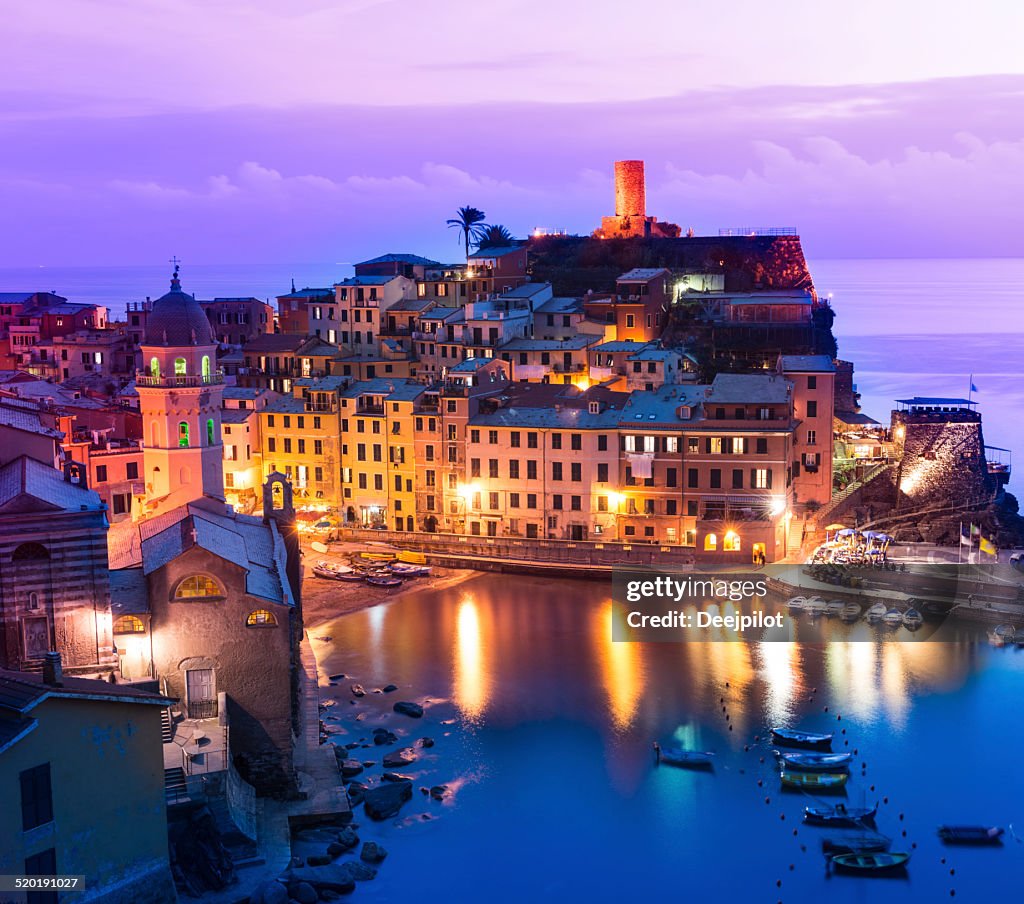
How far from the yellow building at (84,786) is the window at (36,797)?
16mm

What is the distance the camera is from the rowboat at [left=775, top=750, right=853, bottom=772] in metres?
34.4

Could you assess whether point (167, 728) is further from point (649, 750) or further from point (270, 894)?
point (649, 750)

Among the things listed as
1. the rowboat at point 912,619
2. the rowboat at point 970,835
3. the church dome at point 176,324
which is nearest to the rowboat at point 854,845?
the rowboat at point 970,835

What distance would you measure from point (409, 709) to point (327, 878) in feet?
37.2

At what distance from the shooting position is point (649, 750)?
3647 cm

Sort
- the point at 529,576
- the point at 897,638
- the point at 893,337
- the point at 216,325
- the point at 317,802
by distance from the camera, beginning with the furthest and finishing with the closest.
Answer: the point at 893,337 → the point at 216,325 → the point at 529,576 → the point at 897,638 → the point at 317,802

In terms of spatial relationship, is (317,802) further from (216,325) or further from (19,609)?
(216,325)

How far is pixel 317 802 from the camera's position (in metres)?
30.6

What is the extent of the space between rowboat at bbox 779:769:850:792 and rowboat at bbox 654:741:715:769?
219 centimetres

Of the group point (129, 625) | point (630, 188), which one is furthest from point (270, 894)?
point (630, 188)

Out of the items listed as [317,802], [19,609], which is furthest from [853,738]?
[19,609]

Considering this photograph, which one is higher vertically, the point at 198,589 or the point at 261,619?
the point at 198,589

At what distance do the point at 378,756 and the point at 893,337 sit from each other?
136m

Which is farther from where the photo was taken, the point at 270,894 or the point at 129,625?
the point at 129,625
